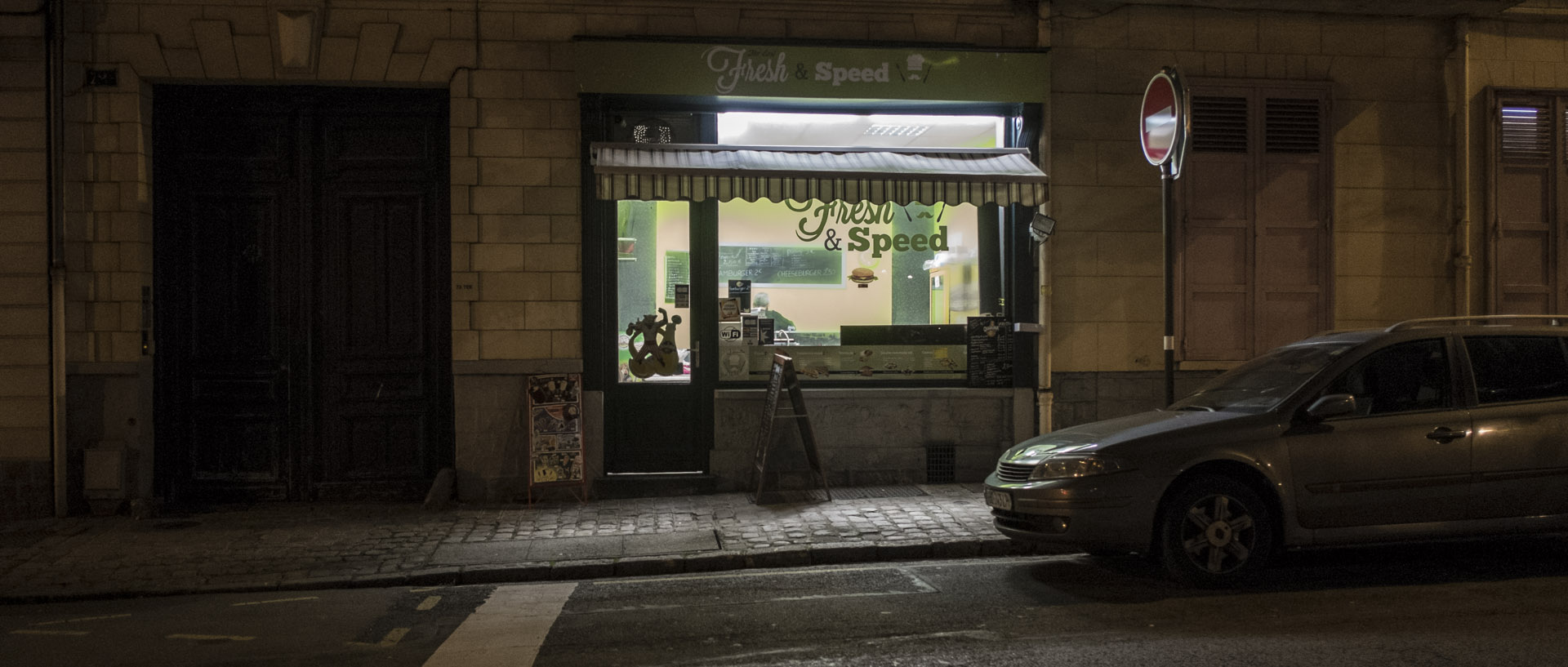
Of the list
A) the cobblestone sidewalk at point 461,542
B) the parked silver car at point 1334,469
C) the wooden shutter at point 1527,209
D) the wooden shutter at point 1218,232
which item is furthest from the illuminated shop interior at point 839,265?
the wooden shutter at point 1527,209

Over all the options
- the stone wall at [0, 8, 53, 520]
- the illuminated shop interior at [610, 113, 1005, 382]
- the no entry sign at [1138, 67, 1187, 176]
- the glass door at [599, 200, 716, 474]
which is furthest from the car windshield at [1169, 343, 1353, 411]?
the stone wall at [0, 8, 53, 520]

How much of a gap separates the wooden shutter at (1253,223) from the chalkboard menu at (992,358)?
172 centimetres

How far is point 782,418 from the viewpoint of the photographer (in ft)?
31.1

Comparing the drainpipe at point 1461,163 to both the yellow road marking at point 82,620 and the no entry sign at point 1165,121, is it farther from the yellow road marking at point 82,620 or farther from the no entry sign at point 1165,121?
the yellow road marking at point 82,620

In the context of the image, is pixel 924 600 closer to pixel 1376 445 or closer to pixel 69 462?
pixel 1376 445

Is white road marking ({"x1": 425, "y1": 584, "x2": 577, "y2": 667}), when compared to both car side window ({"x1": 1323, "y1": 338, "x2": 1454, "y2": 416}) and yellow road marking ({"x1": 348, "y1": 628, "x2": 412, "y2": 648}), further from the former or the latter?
Answer: car side window ({"x1": 1323, "y1": 338, "x2": 1454, "y2": 416})

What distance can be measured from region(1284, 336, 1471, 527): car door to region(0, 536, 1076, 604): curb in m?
1.76

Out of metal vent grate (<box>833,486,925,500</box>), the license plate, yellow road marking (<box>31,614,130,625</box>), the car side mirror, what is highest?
the car side mirror

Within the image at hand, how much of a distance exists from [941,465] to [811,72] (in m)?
Result: 3.95

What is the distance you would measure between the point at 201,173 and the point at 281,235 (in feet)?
2.99

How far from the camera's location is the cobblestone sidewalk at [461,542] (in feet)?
23.1

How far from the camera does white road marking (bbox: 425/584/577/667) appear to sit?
5.09 metres

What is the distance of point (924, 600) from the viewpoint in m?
6.09

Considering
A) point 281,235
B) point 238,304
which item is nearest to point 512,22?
point 281,235
